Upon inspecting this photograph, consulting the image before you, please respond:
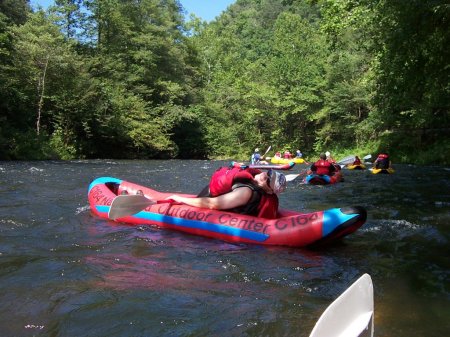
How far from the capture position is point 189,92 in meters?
30.5

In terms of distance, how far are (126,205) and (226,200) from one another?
1.25 metres

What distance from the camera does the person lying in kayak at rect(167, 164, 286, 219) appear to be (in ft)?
17.1

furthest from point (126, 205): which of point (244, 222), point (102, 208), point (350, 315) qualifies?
point (350, 315)

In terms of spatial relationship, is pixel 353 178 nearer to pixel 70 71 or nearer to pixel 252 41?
pixel 70 71

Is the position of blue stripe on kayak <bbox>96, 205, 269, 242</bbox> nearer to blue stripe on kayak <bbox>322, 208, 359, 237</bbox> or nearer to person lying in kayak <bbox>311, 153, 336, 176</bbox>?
blue stripe on kayak <bbox>322, 208, 359, 237</bbox>

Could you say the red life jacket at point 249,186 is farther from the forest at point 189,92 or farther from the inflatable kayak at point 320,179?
the inflatable kayak at point 320,179

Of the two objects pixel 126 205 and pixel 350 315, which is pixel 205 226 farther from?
pixel 350 315

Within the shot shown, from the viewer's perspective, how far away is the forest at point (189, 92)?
48.1 feet

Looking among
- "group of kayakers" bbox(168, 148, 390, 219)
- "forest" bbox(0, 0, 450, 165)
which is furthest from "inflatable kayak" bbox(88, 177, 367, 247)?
"forest" bbox(0, 0, 450, 165)

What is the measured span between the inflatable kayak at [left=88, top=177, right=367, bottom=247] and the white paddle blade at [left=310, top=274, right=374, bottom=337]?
318cm

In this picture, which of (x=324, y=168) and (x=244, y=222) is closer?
(x=244, y=222)

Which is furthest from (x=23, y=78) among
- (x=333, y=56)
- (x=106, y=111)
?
(x=333, y=56)

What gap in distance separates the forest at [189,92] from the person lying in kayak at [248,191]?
496cm

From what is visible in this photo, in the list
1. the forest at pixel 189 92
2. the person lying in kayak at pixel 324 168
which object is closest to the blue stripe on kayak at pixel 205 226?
the forest at pixel 189 92
